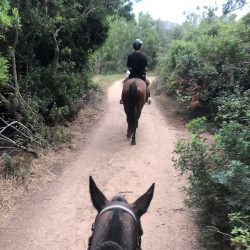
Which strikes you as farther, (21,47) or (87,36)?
(87,36)

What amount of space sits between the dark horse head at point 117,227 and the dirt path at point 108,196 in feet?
9.62

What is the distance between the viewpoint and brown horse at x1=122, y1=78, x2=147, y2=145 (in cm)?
1036

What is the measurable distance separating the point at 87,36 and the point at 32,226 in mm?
8388

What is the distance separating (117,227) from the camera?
281 cm

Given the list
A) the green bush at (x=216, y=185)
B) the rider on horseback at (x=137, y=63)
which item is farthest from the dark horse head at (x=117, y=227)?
the rider on horseback at (x=137, y=63)

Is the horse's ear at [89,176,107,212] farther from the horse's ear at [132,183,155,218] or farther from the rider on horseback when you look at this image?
the rider on horseback

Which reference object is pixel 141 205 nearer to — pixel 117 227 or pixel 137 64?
pixel 117 227

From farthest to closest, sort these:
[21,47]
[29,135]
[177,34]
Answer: [177,34] < [21,47] < [29,135]

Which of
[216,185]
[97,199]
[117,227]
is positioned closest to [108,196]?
[216,185]

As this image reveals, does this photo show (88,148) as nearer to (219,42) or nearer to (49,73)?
(49,73)

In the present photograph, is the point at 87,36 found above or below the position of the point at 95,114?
above

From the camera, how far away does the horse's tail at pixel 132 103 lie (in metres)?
10.3

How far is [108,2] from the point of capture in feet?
38.6

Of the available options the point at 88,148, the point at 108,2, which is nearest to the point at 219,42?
the point at 108,2
